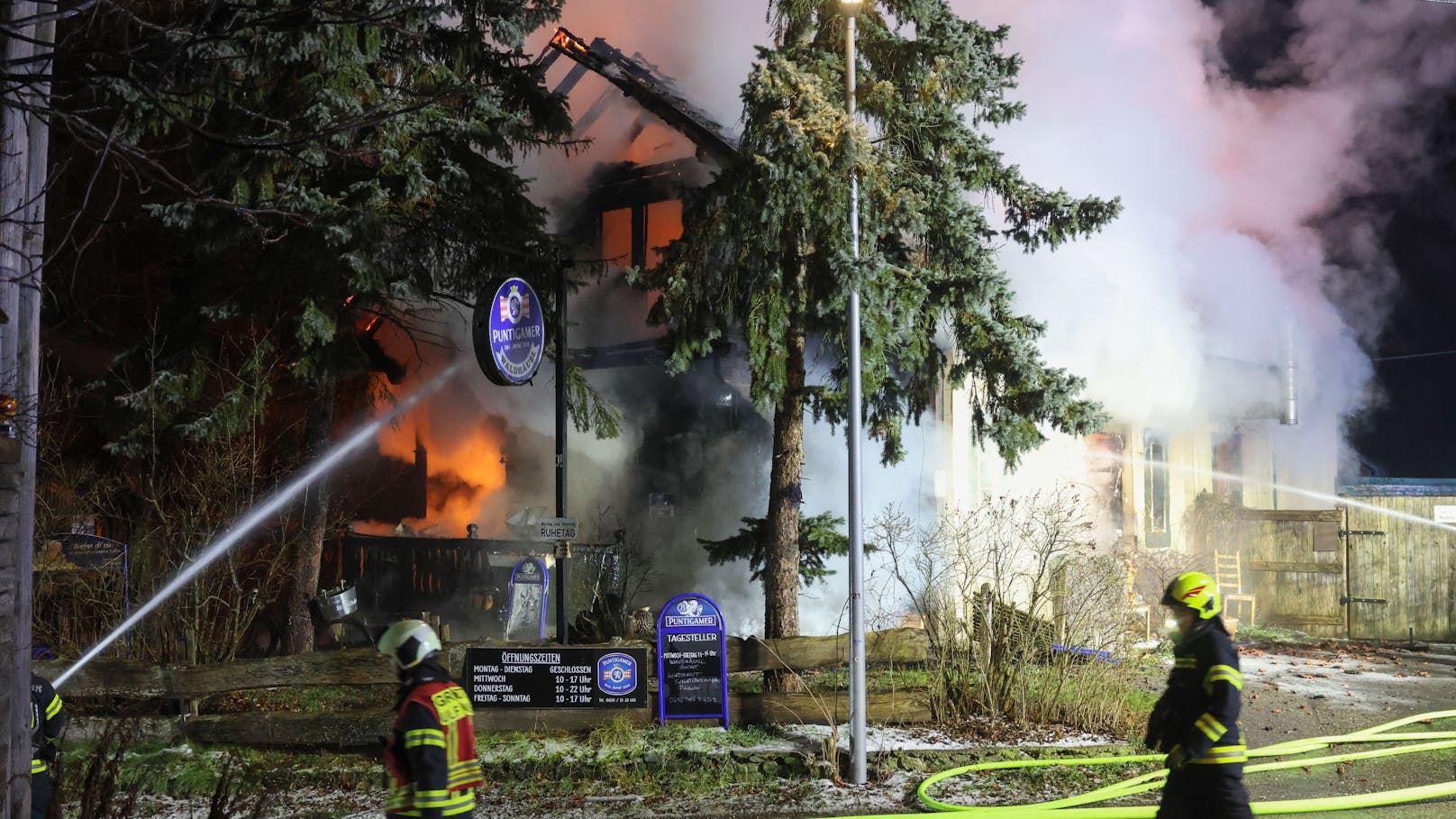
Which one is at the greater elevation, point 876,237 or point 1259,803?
point 876,237

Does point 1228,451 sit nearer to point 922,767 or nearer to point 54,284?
point 922,767

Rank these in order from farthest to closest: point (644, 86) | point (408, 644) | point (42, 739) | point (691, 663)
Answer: point (644, 86)
point (691, 663)
point (42, 739)
point (408, 644)

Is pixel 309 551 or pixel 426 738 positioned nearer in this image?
pixel 426 738

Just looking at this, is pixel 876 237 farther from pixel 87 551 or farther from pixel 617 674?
pixel 87 551

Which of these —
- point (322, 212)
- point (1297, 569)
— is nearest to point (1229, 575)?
point (1297, 569)

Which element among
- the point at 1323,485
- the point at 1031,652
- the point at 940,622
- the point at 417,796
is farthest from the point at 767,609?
the point at 1323,485

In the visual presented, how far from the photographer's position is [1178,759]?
5605 millimetres

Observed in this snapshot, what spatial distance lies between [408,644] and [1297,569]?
62.3ft

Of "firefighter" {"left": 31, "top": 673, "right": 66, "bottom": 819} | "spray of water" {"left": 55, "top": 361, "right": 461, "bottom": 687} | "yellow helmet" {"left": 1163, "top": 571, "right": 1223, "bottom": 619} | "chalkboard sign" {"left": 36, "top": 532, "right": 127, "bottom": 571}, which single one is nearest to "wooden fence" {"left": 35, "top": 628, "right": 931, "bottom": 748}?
"spray of water" {"left": 55, "top": 361, "right": 461, "bottom": 687}

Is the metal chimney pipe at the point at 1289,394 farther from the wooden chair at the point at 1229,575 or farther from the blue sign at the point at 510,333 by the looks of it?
the blue sign at the point at 510,333

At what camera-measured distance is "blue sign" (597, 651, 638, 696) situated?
10555 millimetres

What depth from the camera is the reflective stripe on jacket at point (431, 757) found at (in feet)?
16.1

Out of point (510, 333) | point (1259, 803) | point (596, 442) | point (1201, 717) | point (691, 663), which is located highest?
point (510, 333)

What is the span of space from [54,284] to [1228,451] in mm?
22637
